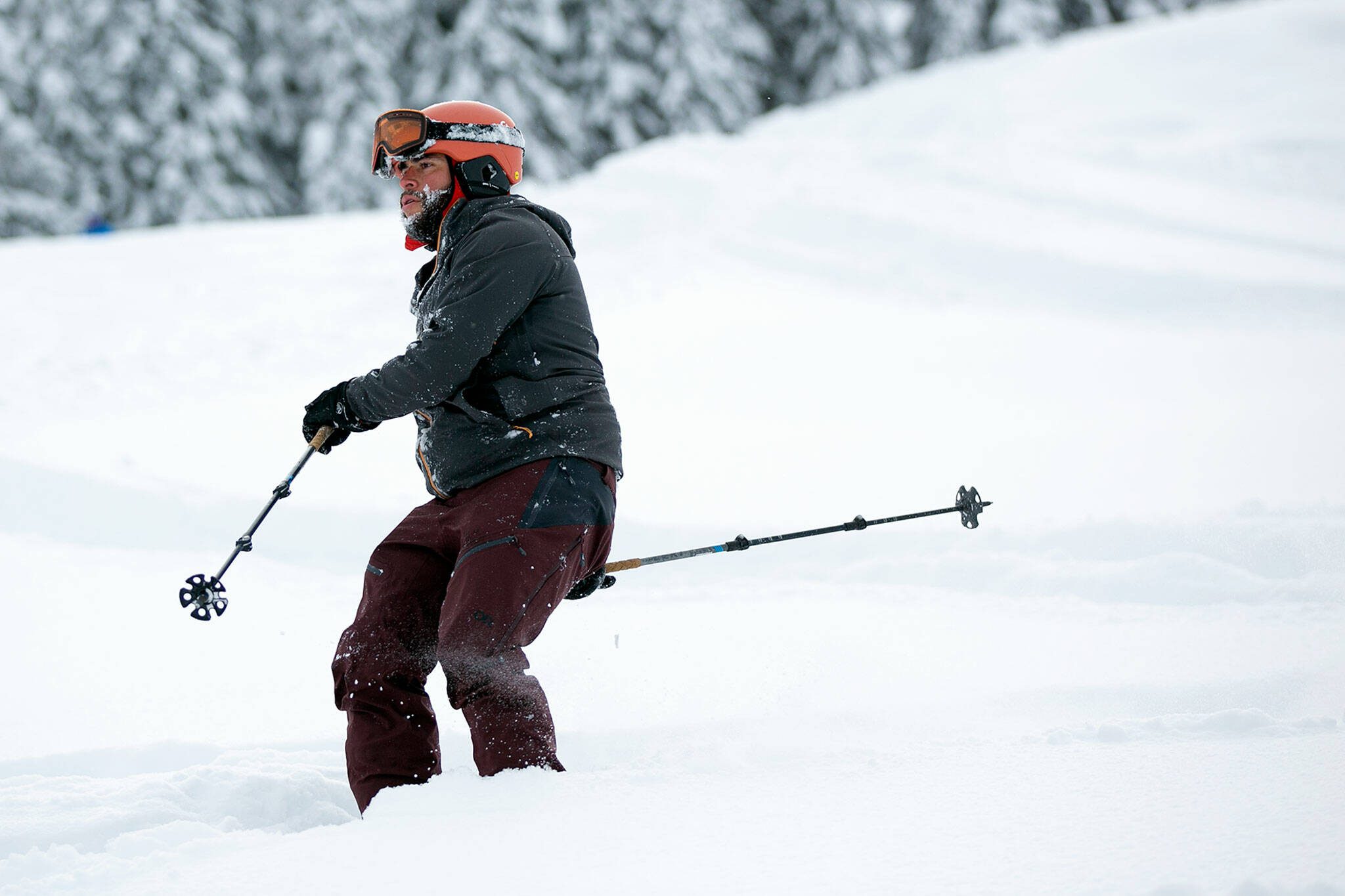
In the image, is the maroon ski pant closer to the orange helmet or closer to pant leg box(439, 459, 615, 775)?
pant leg box(439, 459, 615, 775)

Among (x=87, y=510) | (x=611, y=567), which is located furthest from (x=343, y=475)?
(x=611, y=567)

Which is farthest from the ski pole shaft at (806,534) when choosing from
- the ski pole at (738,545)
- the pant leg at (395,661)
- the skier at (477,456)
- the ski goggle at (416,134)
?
the ski goggle at (416,134)

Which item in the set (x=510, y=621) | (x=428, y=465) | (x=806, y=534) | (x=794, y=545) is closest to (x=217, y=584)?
(x=428, y=465)

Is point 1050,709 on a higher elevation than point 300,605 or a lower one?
lower

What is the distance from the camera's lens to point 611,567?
3.35m

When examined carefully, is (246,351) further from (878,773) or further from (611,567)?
(878,773)

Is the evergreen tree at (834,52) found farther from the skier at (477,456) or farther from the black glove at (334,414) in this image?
the black glove at (334,414)

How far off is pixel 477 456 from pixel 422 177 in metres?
0.74

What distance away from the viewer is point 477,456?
10.1 feet

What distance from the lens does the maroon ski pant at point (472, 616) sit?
2.88 m

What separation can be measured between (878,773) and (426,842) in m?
0.96

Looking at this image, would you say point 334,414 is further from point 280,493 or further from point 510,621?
point 510,621

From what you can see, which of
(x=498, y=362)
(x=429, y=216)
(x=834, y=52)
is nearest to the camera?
(x=498, y=362)

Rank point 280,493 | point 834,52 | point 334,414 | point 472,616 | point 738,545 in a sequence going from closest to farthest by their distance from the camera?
1. point 472,616
2. point 334,414
3. point 280,493
4. point 738,545
5. point 834,52
